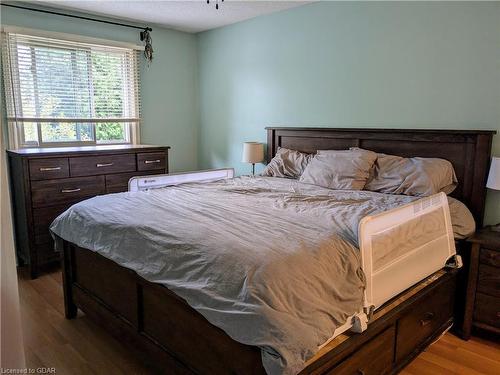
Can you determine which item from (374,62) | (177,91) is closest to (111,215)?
(374,62)

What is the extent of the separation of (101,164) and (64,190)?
1.29 feet

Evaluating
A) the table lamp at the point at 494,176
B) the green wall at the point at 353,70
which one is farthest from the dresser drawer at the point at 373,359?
the green wall at the point at 353,70

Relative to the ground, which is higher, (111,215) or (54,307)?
(111,215)

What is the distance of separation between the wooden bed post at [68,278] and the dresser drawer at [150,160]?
4.52 ft

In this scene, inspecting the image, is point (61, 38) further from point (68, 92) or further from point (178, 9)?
point (178, 9)

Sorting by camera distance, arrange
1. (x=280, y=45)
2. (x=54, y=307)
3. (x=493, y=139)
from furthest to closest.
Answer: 1. (x=280, y=45)
2. (x=54, y=307)
3. (x=493, y=139)

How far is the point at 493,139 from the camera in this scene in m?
2.49

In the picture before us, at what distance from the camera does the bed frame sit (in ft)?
4.81

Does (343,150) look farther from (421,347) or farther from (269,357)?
(269,357)

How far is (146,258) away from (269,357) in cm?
80

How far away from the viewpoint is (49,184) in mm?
3172

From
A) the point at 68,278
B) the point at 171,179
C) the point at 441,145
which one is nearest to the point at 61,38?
the point at 171,179

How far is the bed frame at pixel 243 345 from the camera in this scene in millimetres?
1467

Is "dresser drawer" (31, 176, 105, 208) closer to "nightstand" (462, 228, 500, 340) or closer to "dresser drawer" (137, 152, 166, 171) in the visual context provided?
"dresser drawer" (137, 152, 166, 171)
